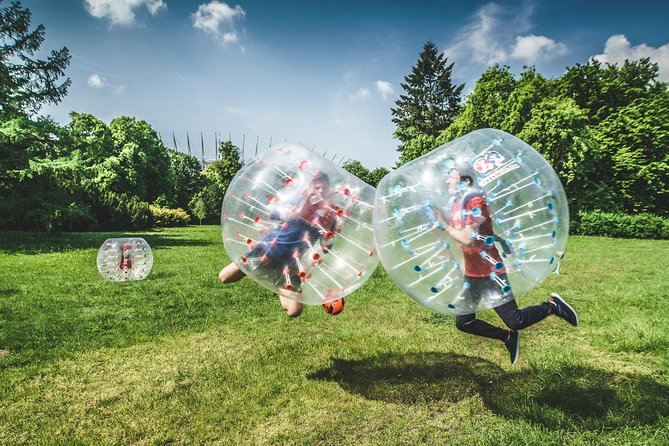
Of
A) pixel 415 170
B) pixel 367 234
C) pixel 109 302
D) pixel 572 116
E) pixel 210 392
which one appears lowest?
pixel 109 302

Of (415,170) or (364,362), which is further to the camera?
(364,362)

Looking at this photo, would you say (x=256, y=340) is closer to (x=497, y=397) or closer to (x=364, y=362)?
(x=364, y=362)

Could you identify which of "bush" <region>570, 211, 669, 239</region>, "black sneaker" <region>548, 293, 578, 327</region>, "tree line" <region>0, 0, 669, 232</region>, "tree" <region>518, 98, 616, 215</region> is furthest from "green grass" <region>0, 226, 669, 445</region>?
"bush" <region>570, 211, 669, 239</region>

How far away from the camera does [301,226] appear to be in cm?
391

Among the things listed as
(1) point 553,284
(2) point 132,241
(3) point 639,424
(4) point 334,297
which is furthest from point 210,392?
(1) point 553,284

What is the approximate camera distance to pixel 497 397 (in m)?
4.22

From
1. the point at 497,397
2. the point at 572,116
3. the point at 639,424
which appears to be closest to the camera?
the point at 639,424

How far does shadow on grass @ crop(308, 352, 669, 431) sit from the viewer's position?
3816 millimetres

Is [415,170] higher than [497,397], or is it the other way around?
[415,170]

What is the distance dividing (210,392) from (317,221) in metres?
2.10

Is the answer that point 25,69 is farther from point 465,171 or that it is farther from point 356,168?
point 356,168

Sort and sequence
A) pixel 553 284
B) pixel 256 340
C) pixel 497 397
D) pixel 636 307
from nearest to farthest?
pixel 497 397
pixel 256 340
pixel 636 307
pixel 553 284

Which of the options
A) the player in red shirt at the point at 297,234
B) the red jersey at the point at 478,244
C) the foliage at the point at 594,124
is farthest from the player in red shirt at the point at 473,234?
the foliage at the point at 594,124

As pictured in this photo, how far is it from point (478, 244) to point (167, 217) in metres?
39.5
